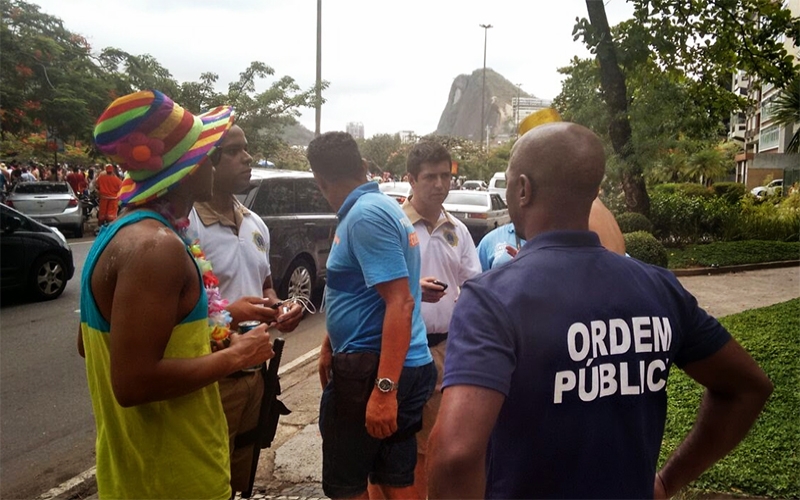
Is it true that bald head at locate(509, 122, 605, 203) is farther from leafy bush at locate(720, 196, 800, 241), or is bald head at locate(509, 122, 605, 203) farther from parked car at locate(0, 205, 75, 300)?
leafy bush at locate(720, 196, 800, 241)

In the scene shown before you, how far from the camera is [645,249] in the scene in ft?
36.9

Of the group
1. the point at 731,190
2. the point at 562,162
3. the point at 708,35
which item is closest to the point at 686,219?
the point at 708,35

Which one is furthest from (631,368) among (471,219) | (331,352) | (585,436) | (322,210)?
(471,219)

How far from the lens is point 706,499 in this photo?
148 inches

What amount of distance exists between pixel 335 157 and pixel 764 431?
3.51 metres

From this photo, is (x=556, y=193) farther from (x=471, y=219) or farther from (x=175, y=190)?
(x=471, y=219)

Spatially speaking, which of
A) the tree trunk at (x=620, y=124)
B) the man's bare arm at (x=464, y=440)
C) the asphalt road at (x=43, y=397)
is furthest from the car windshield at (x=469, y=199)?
the man's bare arm at (x=464, y=440)

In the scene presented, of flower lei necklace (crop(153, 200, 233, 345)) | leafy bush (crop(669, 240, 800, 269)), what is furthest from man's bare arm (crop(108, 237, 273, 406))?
leafy bush (crop(669, 240, 800, 269))

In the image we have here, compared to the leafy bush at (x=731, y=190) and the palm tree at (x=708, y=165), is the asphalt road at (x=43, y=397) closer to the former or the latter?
the leafy bush at (x=731, y=190)

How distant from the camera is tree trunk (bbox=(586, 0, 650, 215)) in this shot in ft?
34.9

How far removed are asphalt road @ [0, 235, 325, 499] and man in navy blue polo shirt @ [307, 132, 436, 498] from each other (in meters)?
2.47

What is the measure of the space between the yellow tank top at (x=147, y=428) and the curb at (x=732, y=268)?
37.3ft

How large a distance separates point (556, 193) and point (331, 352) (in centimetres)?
168

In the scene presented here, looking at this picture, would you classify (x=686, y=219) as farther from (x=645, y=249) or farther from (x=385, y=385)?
(x=385, y=385)
